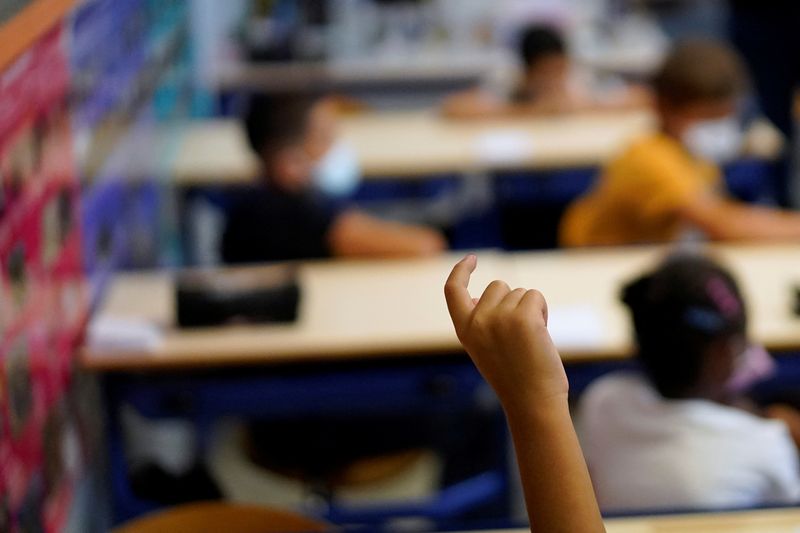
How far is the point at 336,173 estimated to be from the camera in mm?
3199

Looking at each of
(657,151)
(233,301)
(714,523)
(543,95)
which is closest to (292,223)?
(233,301)

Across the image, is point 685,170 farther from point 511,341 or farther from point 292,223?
point 511,341

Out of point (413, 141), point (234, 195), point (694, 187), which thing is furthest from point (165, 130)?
point (694, 187)

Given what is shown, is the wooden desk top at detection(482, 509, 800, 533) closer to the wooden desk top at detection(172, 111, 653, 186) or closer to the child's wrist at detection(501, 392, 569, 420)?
the child's wrist at detection(501, 392, 569, 420)

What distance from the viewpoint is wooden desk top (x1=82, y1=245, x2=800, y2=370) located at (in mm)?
2283

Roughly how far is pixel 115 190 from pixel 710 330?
153cm

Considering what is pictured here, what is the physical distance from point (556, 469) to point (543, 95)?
130 inches

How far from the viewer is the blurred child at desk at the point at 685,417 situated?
5.64 ft

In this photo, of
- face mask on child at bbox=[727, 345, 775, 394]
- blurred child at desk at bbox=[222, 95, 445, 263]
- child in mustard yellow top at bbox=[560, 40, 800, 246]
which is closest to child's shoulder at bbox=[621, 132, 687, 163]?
child in mustard yellow top at bbox=[560, 40, 800, 246]

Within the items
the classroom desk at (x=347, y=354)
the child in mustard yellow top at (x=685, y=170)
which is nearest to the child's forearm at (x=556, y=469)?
the classroom desk at (x=347, y=354)

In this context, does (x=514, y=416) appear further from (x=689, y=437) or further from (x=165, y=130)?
(x=165, y=130)

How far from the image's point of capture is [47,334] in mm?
2014

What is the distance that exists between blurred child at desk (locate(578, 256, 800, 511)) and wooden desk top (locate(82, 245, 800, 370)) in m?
0.24

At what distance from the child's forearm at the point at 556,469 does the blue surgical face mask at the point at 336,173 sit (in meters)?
2.04
